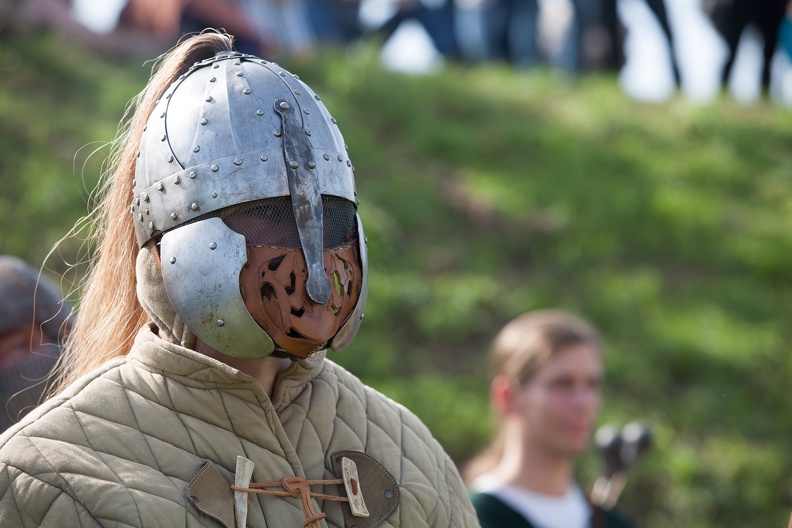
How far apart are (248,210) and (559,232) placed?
21.9 ft

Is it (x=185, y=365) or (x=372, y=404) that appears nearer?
(x=185, y=365)

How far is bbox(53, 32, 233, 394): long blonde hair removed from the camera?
257cm

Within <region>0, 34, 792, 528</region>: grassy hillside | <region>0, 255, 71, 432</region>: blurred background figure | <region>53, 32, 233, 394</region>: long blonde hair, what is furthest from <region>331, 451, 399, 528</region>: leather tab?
<region>0, 34, 792, 528</region>: grassy hillside

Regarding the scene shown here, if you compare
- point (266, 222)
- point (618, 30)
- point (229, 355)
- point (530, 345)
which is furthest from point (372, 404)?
point (618, 30)

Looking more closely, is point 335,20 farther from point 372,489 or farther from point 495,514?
point 372,489

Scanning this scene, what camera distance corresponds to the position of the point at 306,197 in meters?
2.34

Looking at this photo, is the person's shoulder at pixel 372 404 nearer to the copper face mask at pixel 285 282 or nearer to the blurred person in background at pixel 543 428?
the copper face mask at pixel 285 282

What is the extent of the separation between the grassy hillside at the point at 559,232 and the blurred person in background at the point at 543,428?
62.4 inches

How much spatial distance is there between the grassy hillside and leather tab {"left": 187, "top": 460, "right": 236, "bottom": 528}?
3.81 metres

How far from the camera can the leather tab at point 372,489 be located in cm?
237

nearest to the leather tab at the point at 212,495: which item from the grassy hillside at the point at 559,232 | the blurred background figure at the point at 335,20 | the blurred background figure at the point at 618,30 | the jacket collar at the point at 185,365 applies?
the jacket collar at the point at 185,365

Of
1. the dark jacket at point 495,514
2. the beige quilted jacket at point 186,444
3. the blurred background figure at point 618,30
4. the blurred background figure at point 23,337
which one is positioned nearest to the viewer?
the beige quilted jacket at point 186,444

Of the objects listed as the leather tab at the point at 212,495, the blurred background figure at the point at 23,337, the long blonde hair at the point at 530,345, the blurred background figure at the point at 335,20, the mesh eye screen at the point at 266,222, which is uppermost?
the mesh eye screen at the point at 266,222

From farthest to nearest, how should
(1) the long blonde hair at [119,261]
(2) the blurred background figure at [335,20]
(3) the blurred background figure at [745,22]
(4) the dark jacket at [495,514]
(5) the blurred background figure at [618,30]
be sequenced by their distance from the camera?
(5) the blurred background figure at [618,30], (3) the blurred background figure at [745,22], (2) the blurred background figure at [335,20], (4) the dark jacket at [495,514], (1) the long blonde hair at [119,261]
